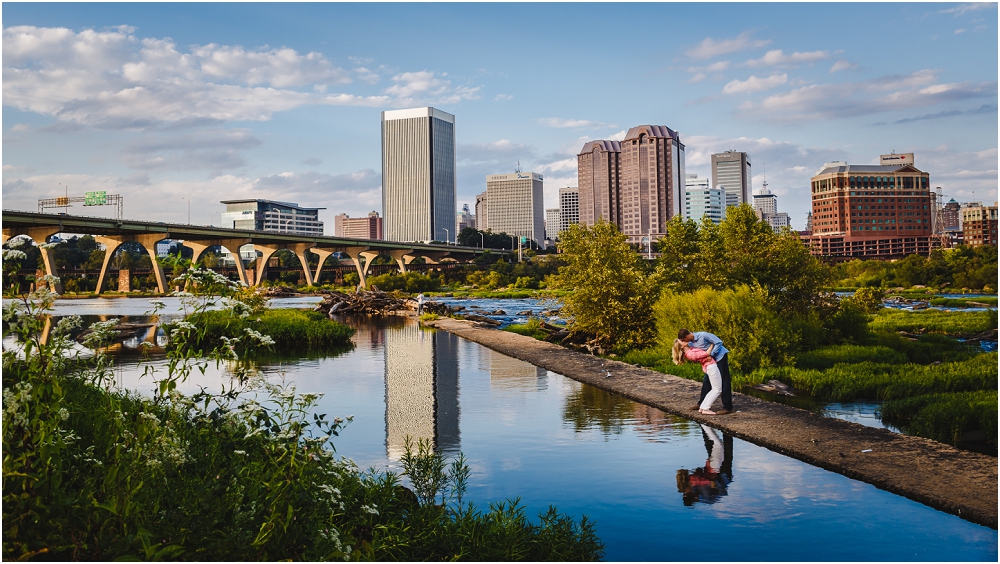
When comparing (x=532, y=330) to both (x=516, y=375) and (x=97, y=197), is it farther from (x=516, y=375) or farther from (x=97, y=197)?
(x=97, y=197)

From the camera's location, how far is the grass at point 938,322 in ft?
79.4

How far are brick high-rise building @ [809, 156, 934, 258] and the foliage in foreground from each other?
116m

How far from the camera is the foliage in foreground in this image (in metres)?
4.33

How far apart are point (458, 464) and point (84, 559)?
141 inches

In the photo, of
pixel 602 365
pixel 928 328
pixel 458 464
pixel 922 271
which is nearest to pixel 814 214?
pixel 922 271

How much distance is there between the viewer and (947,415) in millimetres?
10062

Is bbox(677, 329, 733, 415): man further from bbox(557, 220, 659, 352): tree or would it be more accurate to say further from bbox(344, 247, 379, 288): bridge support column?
bbox(344, 247, 379, 288): bridge support column

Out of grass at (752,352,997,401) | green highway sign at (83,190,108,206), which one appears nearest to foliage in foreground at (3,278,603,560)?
grass at (752,352,997,401)

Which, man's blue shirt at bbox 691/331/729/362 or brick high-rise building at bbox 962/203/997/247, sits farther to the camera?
brick high-rise building at bbox 962/203/997/247

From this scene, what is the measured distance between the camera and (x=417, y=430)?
10414 mm

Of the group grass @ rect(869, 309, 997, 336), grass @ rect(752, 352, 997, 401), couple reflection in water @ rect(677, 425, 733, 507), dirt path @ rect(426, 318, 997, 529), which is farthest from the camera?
grass @ rect(869, 309, 997, 336)

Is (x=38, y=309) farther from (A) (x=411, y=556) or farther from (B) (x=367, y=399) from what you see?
(B) (x=367, y=399)

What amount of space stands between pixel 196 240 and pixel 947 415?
88235 mm

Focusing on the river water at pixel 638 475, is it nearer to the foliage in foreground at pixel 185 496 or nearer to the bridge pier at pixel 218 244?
the foliage in foreground at pixel 185 496
